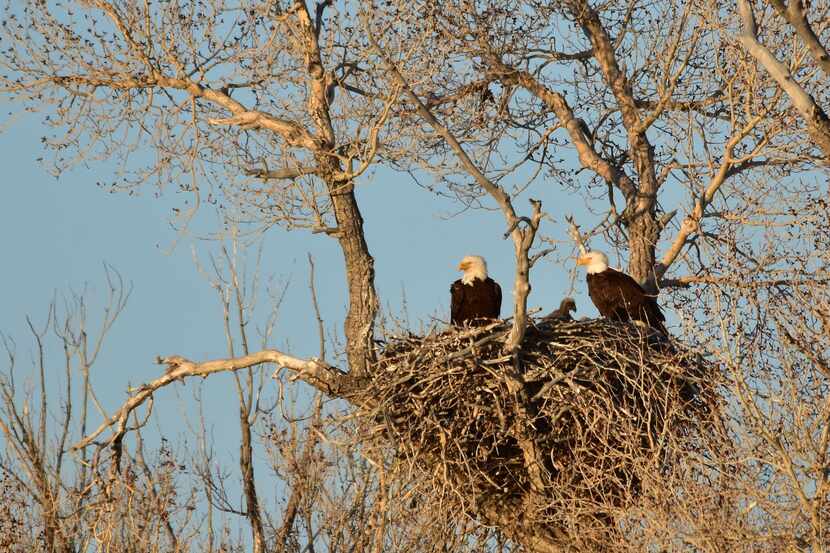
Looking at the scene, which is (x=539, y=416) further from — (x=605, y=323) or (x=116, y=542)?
(x=116, y=542)

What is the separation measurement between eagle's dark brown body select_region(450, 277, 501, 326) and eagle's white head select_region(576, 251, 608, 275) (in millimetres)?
889

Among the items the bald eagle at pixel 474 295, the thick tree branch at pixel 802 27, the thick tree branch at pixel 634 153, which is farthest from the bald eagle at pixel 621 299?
the thick tree branch at pixel 802 27

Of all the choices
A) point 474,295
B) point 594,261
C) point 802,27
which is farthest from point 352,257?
point 802,27

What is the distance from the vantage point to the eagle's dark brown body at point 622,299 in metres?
11.2

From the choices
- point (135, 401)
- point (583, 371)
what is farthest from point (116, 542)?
point (583, 371)

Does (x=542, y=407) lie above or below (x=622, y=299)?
below

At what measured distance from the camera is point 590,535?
9.79m

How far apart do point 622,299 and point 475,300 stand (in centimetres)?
124

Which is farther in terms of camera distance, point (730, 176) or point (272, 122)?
point (730, 176)

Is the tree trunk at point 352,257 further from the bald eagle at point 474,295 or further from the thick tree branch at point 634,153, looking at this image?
the thick tree branch at point 634,153

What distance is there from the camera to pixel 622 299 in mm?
11234

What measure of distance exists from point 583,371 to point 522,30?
3.98 meters

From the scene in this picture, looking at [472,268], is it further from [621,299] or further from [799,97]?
[799,97]

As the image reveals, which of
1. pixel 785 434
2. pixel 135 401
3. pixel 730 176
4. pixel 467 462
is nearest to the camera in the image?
pixel 785 434
